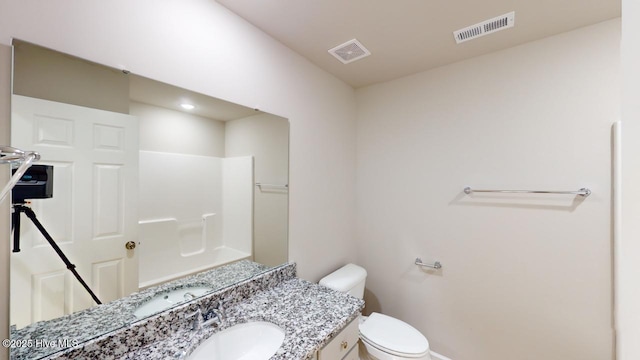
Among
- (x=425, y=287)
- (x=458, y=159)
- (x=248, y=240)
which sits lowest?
(x=425, y=287)

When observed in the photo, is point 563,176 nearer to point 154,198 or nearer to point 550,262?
point 550,262

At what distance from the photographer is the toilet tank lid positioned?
1.81 metres

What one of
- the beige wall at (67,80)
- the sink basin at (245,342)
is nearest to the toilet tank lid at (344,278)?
the sink basin at (245,342)

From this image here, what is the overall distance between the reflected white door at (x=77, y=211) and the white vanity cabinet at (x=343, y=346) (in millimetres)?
868

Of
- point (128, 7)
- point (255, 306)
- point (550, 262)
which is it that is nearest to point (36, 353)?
point (255, 306)

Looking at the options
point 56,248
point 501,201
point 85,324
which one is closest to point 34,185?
point 56,248

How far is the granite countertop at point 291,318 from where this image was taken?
0.96 m

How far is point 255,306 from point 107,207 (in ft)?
2.67

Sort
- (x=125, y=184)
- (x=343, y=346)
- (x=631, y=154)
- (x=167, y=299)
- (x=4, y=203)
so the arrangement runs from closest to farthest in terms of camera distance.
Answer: (x=631, y=154), (x=4, y=203), (x=125, y=184), (x=167, y=299), (x=343, y=346)

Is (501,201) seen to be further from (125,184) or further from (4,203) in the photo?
(4,203)

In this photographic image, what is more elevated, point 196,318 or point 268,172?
point 268,172

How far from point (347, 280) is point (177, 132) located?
4.97ft

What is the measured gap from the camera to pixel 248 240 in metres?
1.49

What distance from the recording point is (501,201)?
1.72 metres
